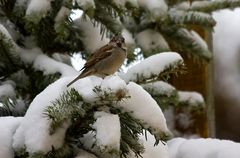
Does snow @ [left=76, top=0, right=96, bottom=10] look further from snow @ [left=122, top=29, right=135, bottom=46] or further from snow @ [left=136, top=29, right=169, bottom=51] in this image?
snow @ [left=136, top=29, right=169, bottom=51]

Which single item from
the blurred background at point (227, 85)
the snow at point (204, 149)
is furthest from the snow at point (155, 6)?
the blurred background at point (227, 85)

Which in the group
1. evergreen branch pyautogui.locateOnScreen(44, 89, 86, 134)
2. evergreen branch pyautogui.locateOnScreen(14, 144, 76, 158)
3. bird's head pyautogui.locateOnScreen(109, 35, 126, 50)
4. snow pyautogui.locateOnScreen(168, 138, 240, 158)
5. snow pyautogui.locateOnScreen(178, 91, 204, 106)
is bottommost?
snow pyautogui.locateOnScreen(178, 91, 204, 106)

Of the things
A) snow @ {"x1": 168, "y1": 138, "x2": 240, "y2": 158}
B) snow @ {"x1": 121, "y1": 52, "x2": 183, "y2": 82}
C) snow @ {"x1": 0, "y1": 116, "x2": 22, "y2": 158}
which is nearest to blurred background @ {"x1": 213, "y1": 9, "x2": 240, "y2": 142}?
snow @ {"x1": 168, "y1": 138, "x2": 240, "y2": 158}

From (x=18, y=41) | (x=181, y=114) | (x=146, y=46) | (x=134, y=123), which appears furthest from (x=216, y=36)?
(x=134, y=123)

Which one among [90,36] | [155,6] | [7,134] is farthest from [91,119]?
[155,6]

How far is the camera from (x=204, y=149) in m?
1.71

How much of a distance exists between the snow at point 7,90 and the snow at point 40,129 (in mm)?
349

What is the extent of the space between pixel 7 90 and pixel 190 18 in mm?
629

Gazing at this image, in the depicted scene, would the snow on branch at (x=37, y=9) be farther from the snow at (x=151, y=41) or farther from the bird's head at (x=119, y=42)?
the snow at (x=151, y=41)

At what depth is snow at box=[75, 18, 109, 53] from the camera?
1809 millimetres

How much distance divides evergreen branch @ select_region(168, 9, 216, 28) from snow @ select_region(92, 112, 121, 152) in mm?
827

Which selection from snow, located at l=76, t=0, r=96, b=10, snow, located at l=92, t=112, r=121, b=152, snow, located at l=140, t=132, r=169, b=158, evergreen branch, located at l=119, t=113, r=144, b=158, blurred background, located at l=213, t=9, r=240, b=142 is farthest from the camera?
blurred background, located at l=213, t=9, r=240, b=142

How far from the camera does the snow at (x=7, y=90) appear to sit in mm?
1629

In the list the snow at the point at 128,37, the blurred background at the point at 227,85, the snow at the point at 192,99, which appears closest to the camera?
the snow at the point at 128,37
